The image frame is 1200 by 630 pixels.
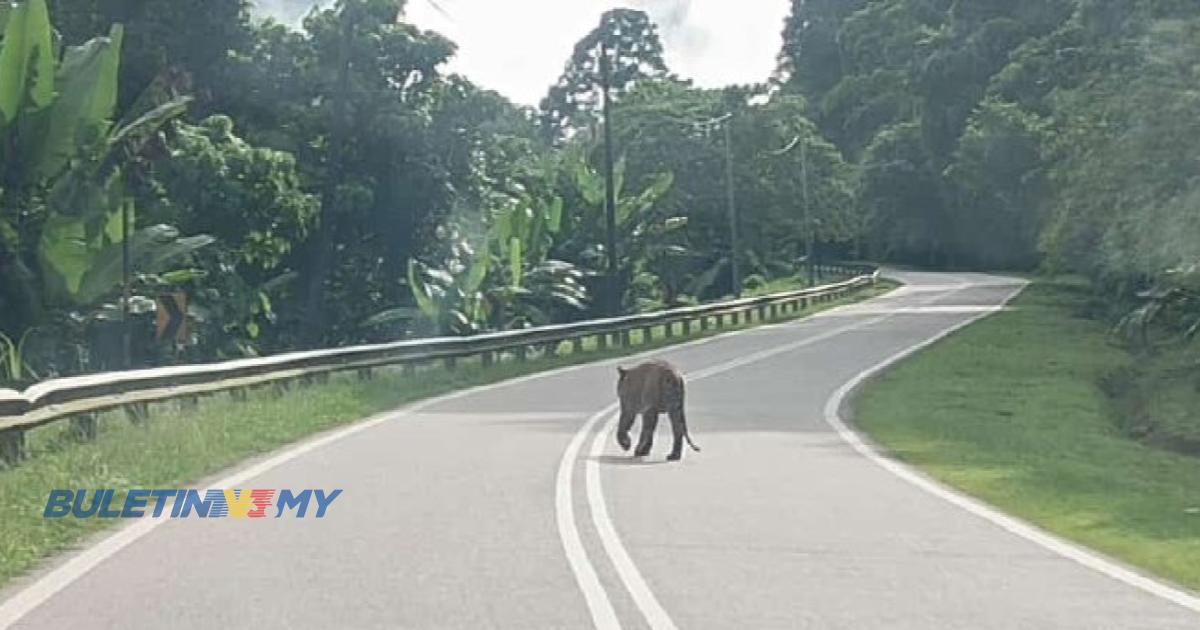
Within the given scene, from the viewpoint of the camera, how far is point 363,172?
44.5 metres

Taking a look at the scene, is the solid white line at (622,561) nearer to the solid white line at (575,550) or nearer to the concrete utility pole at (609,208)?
the solid white line at (575,550)

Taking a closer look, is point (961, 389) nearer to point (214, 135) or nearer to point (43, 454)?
point (43, 454)

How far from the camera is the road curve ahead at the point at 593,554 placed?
9227mm

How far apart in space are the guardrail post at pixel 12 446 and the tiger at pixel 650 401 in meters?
5.59

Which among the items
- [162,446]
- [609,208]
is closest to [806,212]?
[609,208]

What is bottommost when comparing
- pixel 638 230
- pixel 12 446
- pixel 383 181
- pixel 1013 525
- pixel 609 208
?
pixel 1013 525

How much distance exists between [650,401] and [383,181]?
1120 inches

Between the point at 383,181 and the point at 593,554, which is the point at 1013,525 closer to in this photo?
the point at 593,554

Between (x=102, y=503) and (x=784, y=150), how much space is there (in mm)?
63956

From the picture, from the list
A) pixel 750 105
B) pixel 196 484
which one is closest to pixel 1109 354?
pixel 196 484

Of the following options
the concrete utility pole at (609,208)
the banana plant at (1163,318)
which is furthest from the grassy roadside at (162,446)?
the concrete utility pole at (609,208)

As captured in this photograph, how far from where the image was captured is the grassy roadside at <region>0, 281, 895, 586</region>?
1212cm

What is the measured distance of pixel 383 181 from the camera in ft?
Answer: 147

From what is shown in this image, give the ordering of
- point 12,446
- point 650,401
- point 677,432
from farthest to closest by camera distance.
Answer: point 650,401
point 677,432
point 12,446
